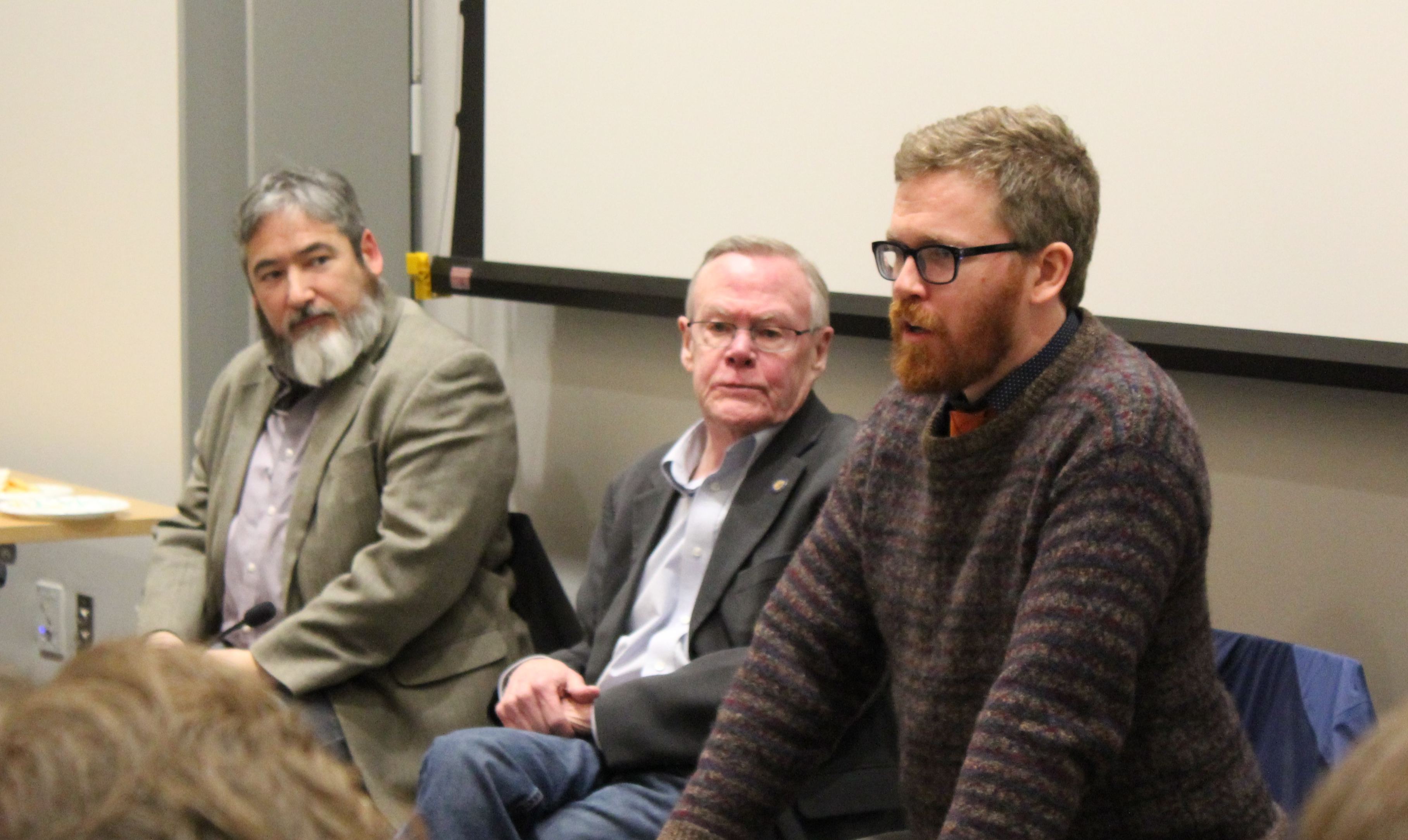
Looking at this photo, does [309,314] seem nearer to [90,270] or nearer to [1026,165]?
[90,270]

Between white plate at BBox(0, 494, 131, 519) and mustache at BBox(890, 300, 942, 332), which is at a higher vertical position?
mustache at BBox(890, 300, 942, 332)

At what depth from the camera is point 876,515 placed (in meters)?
1.70

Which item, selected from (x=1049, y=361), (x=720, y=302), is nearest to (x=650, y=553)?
(x=720, y=302)

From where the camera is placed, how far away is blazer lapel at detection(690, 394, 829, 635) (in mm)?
2242

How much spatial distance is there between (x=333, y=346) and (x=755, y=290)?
89 cm

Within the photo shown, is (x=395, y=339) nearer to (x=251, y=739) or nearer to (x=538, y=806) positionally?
(x=538, y=806)

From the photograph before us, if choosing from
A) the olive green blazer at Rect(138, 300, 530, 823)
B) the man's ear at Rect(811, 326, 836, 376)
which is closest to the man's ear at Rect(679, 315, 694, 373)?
the man's ear at Rect(811, 326, 836, 376)

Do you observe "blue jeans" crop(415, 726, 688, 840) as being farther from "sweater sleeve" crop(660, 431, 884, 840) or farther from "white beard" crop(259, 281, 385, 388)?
"white beard" crop(259, 281, 385, 388)

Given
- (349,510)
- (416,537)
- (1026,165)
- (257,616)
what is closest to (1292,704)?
(1026,165)

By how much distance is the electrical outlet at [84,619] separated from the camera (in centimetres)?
412

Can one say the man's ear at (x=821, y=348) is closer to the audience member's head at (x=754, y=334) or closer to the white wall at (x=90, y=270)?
the audience member's head at (x=754, y=334)

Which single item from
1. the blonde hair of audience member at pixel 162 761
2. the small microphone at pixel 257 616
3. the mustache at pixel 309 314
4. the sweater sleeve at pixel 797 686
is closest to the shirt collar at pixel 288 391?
the mustache at pixel 309 314

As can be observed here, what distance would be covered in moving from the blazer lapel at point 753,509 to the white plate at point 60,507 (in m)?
1.49

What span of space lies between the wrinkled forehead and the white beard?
0.75m
